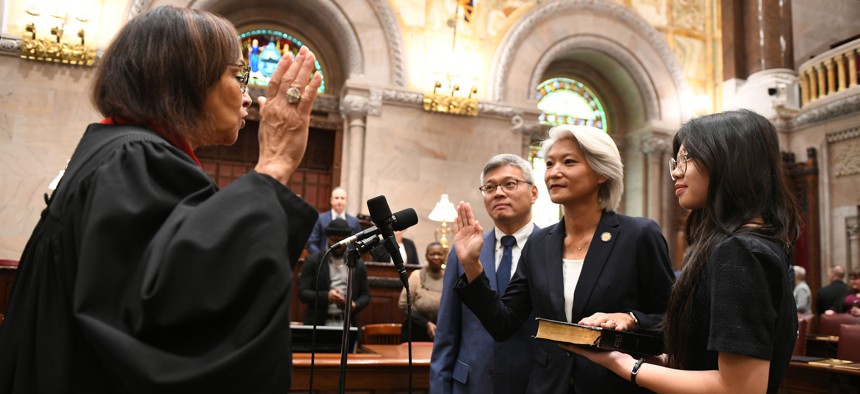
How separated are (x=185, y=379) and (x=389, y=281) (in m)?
6.35

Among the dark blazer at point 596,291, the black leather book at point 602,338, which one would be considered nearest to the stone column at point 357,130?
the dark blazer at point 596,291

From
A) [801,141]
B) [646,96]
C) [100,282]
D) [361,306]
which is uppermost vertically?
[646,96]

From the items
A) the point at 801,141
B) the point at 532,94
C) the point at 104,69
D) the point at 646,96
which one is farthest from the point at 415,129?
the point at 104,69

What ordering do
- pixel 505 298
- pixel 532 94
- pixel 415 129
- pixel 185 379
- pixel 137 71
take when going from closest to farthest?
pixel 185 379
pixel 137 71
pixel 505 298
pixel 415 129
pixel 532 94

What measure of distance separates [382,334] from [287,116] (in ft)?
14.8

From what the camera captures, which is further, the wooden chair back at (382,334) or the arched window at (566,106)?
the arched window at (566,106)

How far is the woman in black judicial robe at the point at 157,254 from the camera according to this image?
3.20 feet

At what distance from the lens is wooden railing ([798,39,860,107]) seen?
1055cm

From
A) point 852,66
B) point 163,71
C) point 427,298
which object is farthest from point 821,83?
point 163,71

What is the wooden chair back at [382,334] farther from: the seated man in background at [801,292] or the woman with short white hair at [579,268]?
the seated man in background at [801,292]

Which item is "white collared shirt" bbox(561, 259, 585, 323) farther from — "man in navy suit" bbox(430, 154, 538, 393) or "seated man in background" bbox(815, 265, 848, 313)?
"seated man in background" bbox(815, 265, 848, 313)

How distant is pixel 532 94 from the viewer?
11.4 metres

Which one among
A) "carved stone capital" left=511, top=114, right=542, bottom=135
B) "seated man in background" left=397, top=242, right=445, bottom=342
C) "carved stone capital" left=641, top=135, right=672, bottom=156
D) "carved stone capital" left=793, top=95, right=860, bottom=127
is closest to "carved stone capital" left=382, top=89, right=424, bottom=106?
"carved stone capital" left=511, top=114, right=542, bottom=135

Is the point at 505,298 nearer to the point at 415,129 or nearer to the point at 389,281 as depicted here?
the point at 389,281
